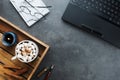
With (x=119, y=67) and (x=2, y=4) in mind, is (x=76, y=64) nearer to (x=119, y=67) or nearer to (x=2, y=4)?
(x=119, y=67)

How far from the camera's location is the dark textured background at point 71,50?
1259 millimetres

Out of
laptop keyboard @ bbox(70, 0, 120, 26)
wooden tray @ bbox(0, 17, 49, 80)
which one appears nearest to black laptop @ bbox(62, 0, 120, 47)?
laptop keyboard @ bbox(70, 0, 120, 26)

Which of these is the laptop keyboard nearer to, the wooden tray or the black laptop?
the black laptop

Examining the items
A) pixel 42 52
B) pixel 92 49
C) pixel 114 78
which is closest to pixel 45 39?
pixel 42 52

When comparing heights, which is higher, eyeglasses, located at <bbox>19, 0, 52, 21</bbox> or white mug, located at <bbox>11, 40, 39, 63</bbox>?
eyeglasses, located at <bbox>19, 0, 52, 21</bbox>

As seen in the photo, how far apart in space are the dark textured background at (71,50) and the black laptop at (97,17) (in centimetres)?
2

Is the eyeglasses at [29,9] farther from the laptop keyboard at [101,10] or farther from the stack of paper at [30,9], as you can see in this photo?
the laptop keyboard at [101,10]

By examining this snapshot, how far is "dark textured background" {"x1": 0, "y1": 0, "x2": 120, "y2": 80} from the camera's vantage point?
1.26 meters

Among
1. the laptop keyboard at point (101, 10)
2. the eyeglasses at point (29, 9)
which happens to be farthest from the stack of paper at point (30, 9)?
the laptop keyboard at point (101, 10)

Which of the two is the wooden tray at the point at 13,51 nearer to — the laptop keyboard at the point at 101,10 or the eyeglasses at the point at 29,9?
→ the eyeglasses at the point at 29,9

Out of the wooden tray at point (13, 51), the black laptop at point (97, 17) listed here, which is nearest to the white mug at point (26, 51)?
the wooden tray at point (13, 51)

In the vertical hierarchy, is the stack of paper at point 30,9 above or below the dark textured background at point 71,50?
above

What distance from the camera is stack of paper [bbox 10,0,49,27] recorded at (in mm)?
1264

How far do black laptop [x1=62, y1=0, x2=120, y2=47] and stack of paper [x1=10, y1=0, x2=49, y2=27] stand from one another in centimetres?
8
